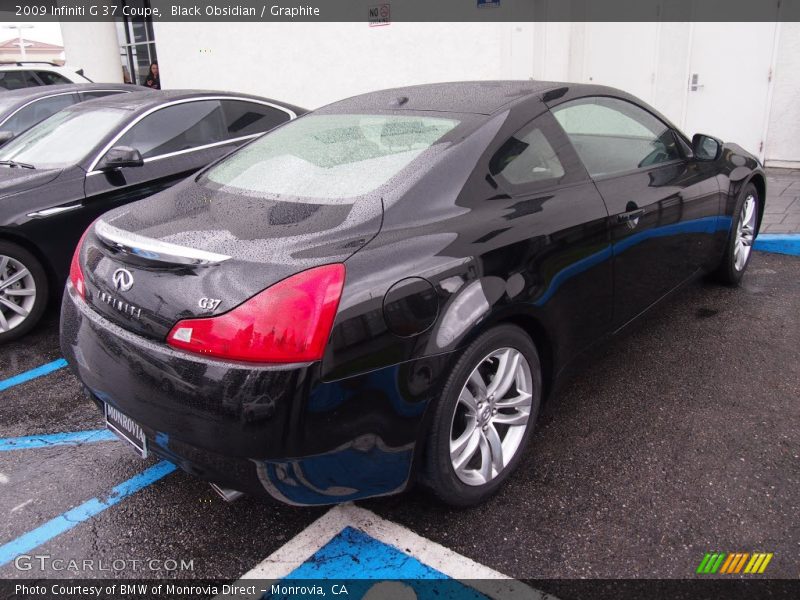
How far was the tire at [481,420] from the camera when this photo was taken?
224 centimetres

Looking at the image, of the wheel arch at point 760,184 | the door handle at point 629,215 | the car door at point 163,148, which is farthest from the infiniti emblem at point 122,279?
the wheel arch at point 760,184

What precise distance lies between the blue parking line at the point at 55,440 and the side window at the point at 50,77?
A: 856 cm

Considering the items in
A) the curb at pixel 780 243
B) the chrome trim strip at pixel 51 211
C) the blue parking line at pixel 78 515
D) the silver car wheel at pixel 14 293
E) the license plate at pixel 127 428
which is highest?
the chrome trim strip at pixel 51 211

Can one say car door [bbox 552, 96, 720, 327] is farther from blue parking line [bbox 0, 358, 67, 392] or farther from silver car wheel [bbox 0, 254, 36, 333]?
silver car wheel [bbox 0, 254, 36, 333]

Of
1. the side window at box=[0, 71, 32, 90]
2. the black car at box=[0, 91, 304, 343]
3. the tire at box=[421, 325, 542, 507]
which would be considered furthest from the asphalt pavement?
the side window at box=[0, 71, 32, 90]

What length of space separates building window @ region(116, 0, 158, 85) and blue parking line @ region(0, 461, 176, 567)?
1482cm

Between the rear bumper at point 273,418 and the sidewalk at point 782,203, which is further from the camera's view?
the sidewalk at point 782,203

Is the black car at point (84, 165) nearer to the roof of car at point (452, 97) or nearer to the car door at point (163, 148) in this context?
the car door at point (163, 148)

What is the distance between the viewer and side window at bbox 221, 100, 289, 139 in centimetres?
555

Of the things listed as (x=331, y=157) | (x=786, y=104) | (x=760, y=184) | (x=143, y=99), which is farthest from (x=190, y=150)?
(x=786, y=104)

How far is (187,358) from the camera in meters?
2.01
